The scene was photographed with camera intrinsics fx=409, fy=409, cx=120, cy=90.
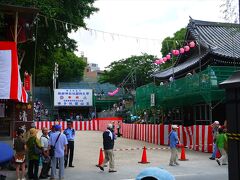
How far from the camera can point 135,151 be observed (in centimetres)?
2208

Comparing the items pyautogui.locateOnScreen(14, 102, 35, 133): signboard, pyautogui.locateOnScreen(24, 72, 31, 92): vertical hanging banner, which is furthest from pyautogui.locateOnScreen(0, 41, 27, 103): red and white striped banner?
pyautogui.locateOnScreen(24, 72, 31, 92): vertical hanging banner

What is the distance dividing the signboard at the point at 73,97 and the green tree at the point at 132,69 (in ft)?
33.4

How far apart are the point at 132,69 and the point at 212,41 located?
33.6m

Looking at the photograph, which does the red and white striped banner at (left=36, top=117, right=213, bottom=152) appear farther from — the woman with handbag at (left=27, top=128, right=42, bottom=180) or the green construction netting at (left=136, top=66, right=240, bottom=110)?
the woman with handbag at (left=27, top=128, right=42, bottom=180)

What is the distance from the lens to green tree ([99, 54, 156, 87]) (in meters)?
62.6

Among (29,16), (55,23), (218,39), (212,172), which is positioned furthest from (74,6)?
(218,39)

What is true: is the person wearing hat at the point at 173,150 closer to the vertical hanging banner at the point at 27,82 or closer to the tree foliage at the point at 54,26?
the tree foliage at the point at 54,26

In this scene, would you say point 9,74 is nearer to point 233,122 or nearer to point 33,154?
point 33,154

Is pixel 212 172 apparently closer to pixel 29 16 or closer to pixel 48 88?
pixel 29 16

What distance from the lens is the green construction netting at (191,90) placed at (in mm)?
21880

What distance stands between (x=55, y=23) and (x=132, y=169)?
754cm

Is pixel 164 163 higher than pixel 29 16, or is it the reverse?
pixel 29 16

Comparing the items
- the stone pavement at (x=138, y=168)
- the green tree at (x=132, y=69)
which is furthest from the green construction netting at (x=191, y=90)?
the green tree at (x=132, y=69)

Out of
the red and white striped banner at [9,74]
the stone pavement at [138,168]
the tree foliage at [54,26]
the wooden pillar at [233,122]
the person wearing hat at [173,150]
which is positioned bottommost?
the stone pavement at [138,168]
